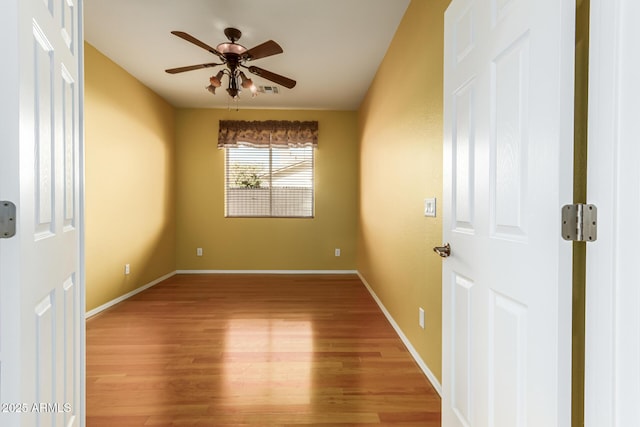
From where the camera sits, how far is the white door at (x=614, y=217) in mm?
667

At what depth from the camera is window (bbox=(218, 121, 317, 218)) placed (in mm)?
5336

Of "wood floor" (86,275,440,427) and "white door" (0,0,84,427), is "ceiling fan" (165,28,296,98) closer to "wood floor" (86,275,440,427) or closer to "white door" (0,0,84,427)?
"white door" (0,0,84,427)

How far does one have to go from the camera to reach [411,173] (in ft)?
8.11

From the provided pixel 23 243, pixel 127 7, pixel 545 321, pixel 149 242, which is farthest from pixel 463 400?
pixel 149 242

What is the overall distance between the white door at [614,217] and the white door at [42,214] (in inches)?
54.1

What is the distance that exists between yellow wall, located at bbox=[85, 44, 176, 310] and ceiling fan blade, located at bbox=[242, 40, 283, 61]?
1738mm

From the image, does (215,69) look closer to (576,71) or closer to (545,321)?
(576,71)

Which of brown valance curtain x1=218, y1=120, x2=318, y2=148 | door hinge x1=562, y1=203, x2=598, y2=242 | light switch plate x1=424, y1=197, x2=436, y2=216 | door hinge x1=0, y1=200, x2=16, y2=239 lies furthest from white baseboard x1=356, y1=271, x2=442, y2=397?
brown valance curtain x1=218, y1=120, x2=318, y2=148

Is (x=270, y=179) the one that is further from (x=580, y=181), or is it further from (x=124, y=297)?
(x=580, y=181)

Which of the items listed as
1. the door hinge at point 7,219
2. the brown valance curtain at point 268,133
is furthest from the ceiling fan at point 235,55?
the door hinge at point 7,219

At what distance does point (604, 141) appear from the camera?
0.72m

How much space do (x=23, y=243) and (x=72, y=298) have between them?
1.93 ft

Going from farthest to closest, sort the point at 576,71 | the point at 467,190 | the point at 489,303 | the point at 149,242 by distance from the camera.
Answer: the point at 149,242
the point at 467,190
the point at 489,303
the point at 576,71

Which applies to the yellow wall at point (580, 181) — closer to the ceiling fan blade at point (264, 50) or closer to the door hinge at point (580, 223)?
the door hinge at point (580, 223)
